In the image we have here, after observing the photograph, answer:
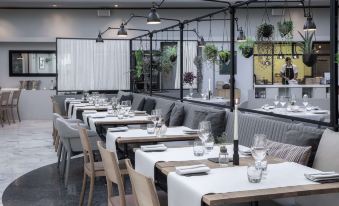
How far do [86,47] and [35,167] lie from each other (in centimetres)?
567

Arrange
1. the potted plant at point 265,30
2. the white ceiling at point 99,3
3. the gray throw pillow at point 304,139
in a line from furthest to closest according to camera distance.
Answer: the white ceiling at point 99,3
the potted plant at point 265,30
the gray throw pillow at point 304,139

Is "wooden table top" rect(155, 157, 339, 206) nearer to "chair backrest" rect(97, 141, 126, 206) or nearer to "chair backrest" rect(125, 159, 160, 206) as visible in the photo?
"chair backrest" rect(125, 159, 160, 206)

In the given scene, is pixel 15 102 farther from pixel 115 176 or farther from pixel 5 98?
pixel 115 176

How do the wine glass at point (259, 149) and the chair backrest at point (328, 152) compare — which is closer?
the wine glass at point (259, 149)

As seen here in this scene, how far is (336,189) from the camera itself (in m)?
2.64

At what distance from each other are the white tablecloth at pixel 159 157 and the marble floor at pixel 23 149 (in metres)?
2.71

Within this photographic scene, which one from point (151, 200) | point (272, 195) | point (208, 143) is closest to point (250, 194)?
point (272, 195)

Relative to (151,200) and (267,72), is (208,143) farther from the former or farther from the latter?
(267,72)

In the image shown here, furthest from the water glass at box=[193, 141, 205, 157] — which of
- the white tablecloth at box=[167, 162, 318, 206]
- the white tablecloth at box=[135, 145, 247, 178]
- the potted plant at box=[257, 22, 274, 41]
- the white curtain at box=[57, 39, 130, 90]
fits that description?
the white curtain at box=[57, 39, 130, 90]

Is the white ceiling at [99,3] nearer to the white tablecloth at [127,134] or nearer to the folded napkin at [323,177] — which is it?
the white tablecloth at [127,134]

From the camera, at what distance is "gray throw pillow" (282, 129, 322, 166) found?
12.8ft

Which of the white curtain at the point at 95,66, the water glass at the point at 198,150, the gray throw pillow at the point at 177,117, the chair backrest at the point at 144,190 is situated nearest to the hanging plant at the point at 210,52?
the white curtain at the point at 95,66

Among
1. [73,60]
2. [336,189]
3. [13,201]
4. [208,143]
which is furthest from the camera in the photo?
[73,60]

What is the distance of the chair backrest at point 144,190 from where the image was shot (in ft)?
7.46
